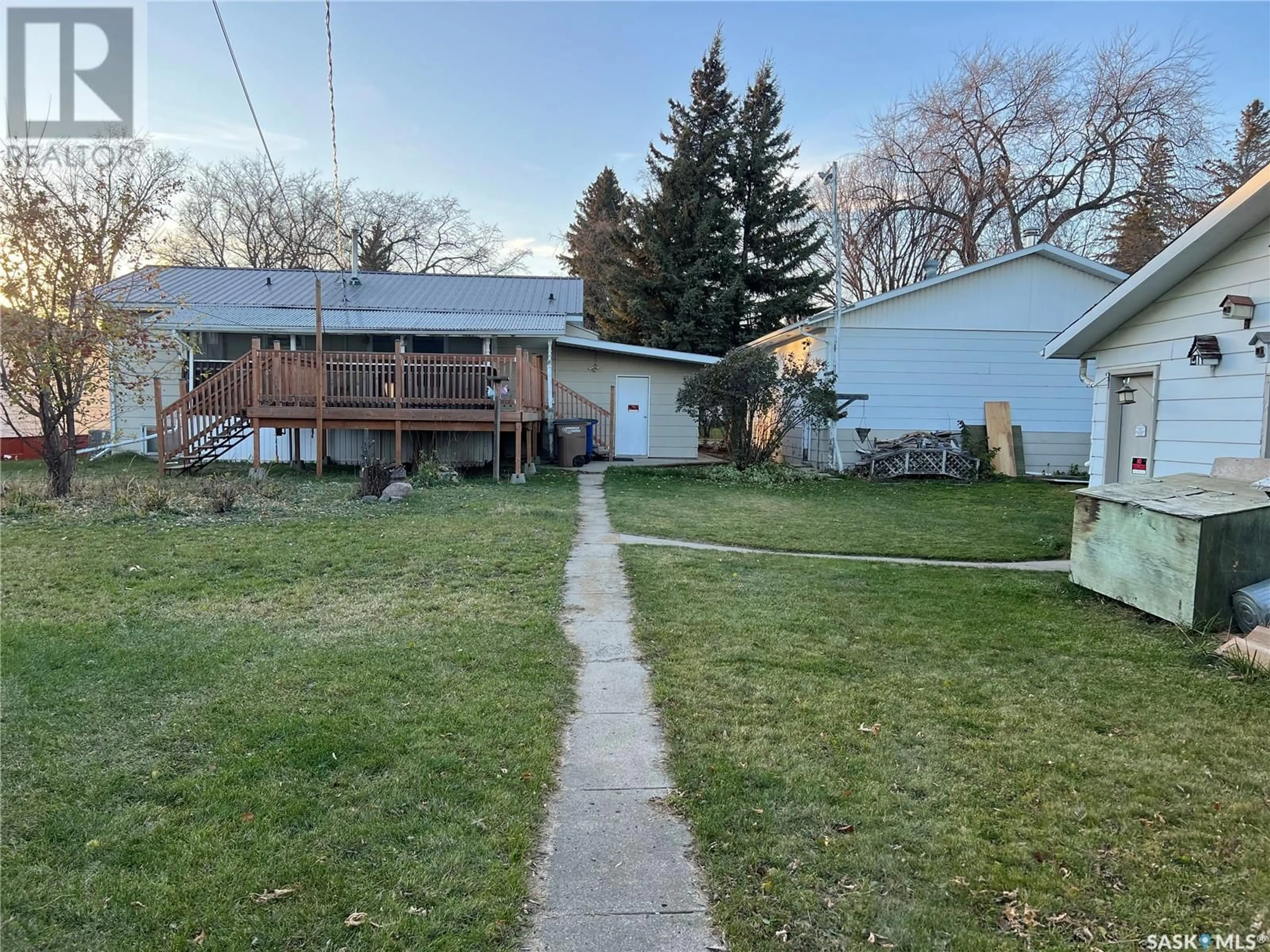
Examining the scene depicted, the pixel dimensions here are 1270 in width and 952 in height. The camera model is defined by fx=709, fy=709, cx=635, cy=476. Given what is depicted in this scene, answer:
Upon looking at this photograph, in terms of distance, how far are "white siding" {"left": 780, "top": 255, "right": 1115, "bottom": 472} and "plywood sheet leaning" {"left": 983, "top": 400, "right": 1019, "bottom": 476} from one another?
0.26m

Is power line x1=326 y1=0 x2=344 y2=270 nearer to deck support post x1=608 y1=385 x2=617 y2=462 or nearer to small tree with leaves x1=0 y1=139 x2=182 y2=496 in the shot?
small tree with leaves x1=0 y1=139 x2=182 y2=496

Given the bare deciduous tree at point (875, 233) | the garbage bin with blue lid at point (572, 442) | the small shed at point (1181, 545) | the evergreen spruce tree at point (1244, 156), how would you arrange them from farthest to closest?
the bare deciduous tree at point (875, 233), the evergreen spruce tree at point (1244, 156), the garbage bin with blue lid at point (572, 442), the small shed at point (1181, 545)

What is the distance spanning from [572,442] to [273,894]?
45.3 ft

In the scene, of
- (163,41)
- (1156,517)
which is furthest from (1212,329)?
(163,41)

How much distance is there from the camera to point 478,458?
15.7 meters

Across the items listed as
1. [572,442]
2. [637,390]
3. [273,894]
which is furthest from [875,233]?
[273,894]

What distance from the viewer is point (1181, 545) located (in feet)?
16.2

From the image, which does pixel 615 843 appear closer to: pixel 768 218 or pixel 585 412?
pixel 585 412

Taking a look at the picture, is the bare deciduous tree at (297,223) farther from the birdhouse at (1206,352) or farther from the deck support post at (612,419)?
the birdhouse at (1206,352)

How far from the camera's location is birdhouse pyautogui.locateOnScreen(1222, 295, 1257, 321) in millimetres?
6020

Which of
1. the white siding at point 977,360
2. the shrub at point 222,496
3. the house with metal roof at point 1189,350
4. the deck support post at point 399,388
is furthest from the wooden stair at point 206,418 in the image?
the house with metal roof at point 1189,350

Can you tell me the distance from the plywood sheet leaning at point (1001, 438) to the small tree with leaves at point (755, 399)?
3651 millimetres

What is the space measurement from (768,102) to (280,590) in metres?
27.9

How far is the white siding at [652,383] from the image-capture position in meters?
17.6
